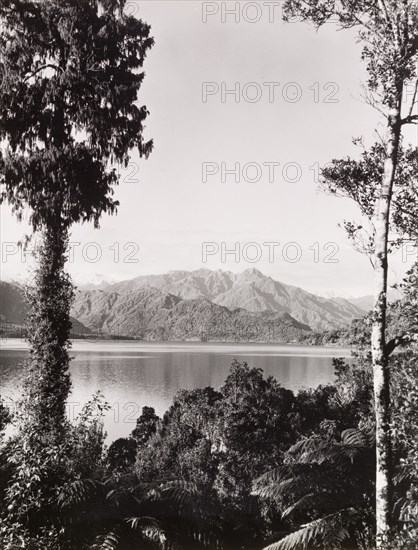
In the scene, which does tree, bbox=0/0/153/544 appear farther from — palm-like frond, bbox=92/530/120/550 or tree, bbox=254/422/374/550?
tree, bbox=254/422/374/550

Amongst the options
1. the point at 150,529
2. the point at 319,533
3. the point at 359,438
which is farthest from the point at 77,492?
the point at 359,438

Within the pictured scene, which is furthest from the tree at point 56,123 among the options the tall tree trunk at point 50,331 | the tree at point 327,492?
the tree at point 327,492

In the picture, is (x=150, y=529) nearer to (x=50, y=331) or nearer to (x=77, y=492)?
(x=77, y=492)

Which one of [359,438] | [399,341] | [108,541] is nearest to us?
[399,341]

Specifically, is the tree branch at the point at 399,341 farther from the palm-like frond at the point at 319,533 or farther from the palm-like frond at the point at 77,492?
the palm-like frond at the point at 77,492

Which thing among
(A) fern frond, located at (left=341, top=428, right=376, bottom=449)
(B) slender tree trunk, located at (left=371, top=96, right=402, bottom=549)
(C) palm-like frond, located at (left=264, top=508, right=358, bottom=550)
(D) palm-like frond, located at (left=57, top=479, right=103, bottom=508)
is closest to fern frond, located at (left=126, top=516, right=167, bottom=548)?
(D) palm-like frond, located at (left=57, top=479, right=103, bottom=508)

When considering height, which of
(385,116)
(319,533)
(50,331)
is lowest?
(319,533)

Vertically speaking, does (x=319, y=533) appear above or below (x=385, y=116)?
below

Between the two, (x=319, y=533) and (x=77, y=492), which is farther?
(x=77, y=492)
